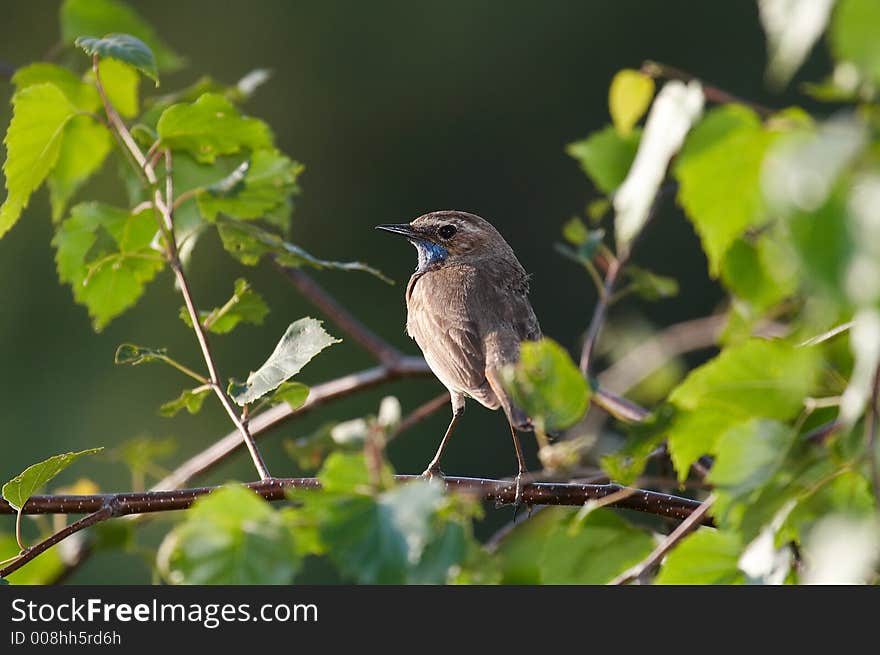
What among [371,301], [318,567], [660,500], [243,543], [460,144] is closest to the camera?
[243,543]

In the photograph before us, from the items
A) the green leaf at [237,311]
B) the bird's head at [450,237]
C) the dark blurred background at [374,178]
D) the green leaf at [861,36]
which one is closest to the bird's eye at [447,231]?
the bird's head at [450,237]

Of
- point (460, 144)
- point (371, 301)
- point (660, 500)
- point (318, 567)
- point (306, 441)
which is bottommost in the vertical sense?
point (318, 567)

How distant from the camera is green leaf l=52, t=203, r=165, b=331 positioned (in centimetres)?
255

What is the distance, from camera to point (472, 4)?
521 inches

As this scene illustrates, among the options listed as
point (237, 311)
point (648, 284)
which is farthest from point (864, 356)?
point (648, 284)

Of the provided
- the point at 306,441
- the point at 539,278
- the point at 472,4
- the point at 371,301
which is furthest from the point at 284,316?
the point at 306,441

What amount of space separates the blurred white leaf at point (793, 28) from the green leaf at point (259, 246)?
1.35 metres

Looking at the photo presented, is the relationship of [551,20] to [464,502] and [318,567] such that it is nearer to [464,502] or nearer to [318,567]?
[318,567]

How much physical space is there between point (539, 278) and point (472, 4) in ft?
13.5

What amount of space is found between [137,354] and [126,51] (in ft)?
1.93

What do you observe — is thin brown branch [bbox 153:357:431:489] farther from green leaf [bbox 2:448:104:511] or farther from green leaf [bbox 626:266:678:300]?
green leaf [bbox 2:448:104:511]

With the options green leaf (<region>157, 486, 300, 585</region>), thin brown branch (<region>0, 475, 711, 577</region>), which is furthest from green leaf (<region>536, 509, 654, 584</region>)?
green leaf (<region>157, 486, 300, 585</region>)

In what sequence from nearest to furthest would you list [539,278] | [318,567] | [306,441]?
1. [306,441]
2. [318,567]
3. [539,278]

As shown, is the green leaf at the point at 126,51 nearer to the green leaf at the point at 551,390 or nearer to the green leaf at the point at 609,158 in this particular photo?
the green leaf at the point at 609,158
